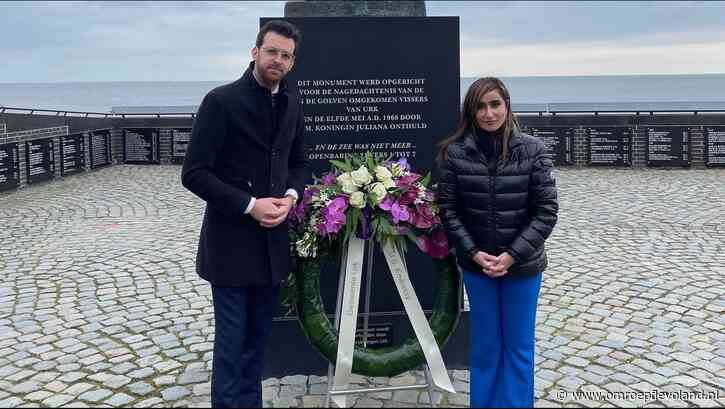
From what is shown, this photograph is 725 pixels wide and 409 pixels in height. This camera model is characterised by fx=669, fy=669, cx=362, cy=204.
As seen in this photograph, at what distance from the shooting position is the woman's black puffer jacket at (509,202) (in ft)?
11.4

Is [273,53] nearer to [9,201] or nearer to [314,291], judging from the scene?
[314,291]

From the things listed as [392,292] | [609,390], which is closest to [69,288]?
[392,292]

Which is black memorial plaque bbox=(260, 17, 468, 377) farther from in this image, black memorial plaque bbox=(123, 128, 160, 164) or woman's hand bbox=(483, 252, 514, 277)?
black memorial plaque bbox=(123, 128, 160, 164)

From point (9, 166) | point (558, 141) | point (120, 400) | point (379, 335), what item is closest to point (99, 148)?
point (9, 166)

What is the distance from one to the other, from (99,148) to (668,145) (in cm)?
1486

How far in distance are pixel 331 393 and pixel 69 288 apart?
4.15 m

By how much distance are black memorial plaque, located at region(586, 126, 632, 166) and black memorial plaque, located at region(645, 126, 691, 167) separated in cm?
49

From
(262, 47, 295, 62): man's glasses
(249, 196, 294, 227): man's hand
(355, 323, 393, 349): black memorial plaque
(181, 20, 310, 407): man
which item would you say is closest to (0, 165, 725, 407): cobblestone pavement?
(355, 323, 393, 349): black memorial plaque

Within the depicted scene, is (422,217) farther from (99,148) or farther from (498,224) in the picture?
(99,148)

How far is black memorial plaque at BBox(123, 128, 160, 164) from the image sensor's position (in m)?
18.8

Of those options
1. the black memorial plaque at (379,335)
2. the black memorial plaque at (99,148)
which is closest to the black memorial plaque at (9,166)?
the black memorial plaque at (99,148)

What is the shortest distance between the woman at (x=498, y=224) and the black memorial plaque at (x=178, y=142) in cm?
1592

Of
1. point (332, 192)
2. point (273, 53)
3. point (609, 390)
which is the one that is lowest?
point (609, 390)

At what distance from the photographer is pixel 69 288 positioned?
22.9 ft
